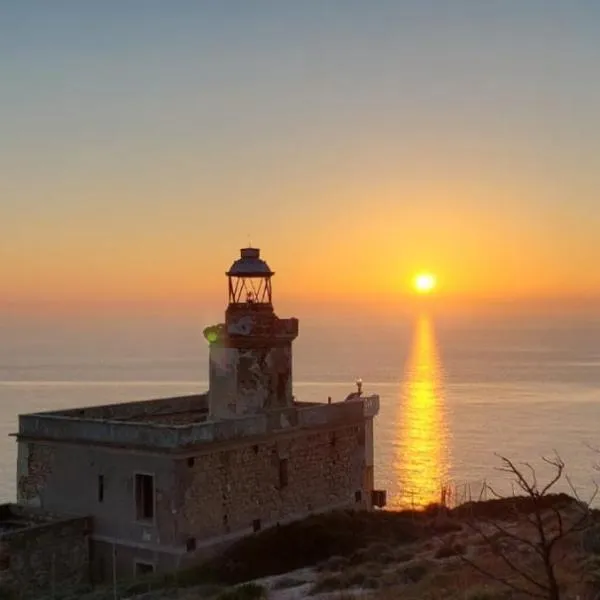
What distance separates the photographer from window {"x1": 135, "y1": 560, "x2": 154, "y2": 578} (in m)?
22.0

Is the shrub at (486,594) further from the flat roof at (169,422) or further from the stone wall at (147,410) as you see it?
the stone wall at (147,410)

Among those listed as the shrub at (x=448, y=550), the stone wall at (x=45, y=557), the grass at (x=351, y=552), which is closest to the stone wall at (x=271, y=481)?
the grass at (x=351, y=552)

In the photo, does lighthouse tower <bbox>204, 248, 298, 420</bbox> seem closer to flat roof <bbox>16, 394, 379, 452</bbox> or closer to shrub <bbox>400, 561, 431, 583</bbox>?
flat roof <bbox>16, 394, 379, 452</bbox>

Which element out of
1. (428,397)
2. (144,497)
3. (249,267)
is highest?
(249,267)

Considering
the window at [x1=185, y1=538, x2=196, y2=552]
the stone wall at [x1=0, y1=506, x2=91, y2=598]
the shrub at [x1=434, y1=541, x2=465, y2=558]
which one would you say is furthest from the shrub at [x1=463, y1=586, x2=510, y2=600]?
the stone wall at [x1=0, y1=506, x2=91, y2=598]

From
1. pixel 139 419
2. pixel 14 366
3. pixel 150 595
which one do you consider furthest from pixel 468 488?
pixel 14 366

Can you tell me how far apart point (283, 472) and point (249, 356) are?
12.2 ft

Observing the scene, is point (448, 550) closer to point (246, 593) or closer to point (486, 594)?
A: point (246, 593)

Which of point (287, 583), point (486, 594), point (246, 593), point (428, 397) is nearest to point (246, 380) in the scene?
point (287, 583)

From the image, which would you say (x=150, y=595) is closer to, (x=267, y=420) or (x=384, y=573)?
(x=384, y=573)

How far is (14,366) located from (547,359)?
4185 inches

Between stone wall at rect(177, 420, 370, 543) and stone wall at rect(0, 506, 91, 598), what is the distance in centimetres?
328

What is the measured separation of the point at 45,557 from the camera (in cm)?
2212

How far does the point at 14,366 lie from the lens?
165875mm
